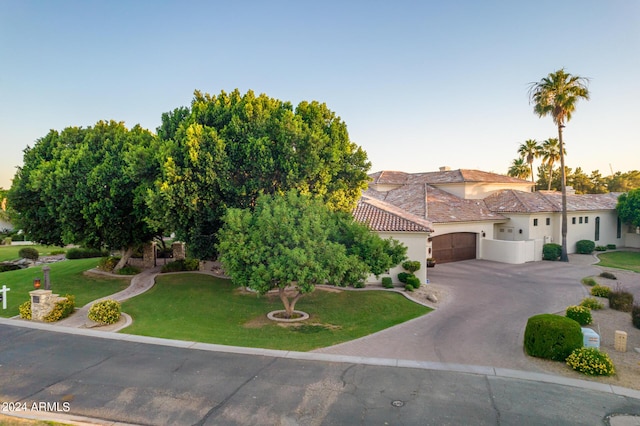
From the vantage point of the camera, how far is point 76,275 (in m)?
27.2

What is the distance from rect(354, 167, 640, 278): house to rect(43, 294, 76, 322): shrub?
17.9 meters

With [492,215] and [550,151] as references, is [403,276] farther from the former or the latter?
[550,151]

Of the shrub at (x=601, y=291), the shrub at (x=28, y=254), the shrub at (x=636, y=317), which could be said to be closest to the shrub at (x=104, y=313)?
the shrub at (x=636, y=317)

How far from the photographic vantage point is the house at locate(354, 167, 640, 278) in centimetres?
3312

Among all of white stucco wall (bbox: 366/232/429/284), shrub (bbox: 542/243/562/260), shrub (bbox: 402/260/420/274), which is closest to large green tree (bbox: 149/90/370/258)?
white stucco wall (bbox: 366/232/429/284)

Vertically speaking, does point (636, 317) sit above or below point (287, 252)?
below

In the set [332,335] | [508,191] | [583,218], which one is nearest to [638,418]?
[332,335]

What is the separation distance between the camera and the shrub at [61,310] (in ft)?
56.9

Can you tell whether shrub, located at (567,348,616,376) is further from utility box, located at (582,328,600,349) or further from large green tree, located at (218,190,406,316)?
large green tree, located at (218,190,406,316)

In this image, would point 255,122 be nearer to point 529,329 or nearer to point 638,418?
point 529,329

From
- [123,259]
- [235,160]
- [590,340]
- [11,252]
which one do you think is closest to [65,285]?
[123,259]

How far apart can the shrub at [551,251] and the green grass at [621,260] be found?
3178mm

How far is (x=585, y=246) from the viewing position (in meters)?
37.8

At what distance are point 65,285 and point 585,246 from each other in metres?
45.3
